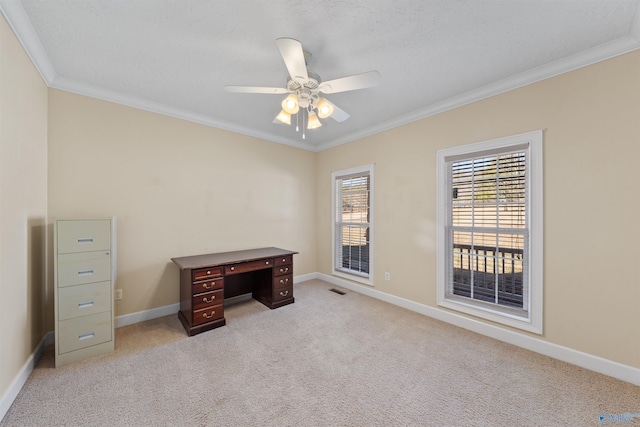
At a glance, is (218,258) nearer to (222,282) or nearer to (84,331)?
(222,282)

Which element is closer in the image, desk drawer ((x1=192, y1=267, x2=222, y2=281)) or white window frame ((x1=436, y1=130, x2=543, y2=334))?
white window frame ((x1=436, y1=130, x2=543, y2=334))

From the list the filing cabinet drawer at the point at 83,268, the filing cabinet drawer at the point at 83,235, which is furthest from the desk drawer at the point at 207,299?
the filing cabinet drawer at the point at 83,235

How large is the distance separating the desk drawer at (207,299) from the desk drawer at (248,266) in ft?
0.86

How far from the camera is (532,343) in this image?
2336 mm

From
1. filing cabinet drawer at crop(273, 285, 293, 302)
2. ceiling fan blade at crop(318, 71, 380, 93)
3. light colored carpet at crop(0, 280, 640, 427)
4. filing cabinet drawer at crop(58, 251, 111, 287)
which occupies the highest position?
→ ceiling fan blade at crop(318, 71, 380, 93)

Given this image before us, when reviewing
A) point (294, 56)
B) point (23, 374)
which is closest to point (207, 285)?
point (23, 374)

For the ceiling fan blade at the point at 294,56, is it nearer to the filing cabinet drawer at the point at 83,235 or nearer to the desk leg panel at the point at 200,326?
the filing cabinet drawer at the point at 83,235

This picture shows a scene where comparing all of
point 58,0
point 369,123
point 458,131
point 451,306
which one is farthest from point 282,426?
point 369,123

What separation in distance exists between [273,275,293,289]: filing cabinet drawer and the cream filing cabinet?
175 cm

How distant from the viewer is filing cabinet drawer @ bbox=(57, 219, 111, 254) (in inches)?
82.3

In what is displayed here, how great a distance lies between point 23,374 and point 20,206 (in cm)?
129

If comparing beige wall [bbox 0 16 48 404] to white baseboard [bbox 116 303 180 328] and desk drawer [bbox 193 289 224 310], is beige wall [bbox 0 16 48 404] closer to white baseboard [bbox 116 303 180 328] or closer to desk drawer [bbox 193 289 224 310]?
white baseboard [bbox 116 303 180 328]

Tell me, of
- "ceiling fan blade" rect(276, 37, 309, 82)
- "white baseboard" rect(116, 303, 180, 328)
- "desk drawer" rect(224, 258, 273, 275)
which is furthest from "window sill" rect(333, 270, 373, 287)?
"ceiling fan blade" rect(276, 37, 309, 82)

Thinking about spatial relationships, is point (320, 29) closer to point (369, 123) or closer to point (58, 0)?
point (58, 0)
